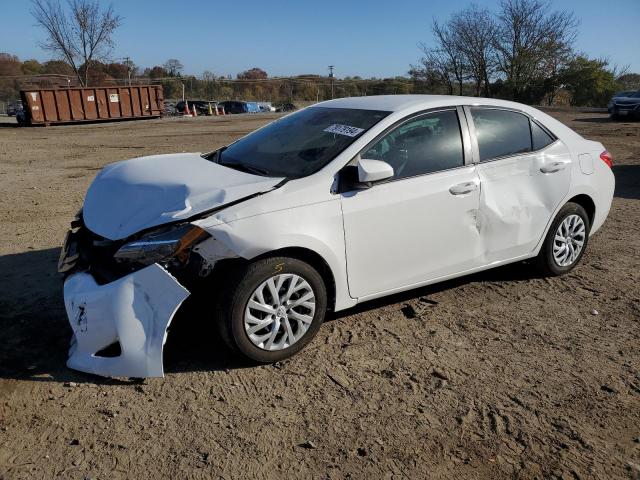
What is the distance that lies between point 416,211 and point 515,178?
3.67 feet

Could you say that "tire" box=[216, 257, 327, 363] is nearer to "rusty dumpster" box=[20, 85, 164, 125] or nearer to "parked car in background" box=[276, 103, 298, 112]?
"rusty dumpster" box=[20, 85, 164, 125]

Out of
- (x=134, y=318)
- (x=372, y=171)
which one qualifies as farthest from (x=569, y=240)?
(x=134, y=318)

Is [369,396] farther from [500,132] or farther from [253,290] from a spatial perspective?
[500,132]

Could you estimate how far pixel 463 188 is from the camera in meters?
4.11

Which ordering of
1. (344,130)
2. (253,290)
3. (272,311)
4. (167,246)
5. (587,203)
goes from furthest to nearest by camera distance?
(587,203) < (344,130) < (272,311) < (253,290) < (167,246)

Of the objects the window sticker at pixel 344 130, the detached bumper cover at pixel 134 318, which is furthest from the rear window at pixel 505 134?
the detached bumper cover at pixel 134 318

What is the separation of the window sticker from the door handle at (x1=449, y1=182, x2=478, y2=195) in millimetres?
833

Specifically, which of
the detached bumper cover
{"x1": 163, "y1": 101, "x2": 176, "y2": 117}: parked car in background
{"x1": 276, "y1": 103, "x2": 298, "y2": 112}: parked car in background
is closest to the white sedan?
the detached bumper cover

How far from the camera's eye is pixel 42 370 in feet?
11.0

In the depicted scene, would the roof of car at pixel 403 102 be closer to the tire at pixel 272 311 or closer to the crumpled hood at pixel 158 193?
the crumpled hood at pixel 158 193

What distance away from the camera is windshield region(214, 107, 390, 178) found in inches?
151

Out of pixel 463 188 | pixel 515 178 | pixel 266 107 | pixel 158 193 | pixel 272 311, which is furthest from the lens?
pixel 266 107

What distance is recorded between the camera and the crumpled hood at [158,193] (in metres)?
3.27

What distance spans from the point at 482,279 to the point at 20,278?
4194 mm
